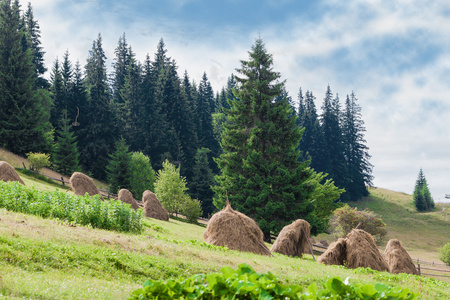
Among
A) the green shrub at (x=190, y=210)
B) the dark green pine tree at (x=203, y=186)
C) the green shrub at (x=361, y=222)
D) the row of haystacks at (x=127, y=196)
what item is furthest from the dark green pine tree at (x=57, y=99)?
the green shrub at (x=361, y=222)

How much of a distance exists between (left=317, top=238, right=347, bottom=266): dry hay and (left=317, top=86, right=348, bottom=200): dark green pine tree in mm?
60472

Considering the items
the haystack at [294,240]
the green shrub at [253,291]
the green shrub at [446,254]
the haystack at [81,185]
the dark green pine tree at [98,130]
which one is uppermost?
Answer: the dark green pine tree at [98,130]

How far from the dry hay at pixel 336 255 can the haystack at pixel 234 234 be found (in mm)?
2920

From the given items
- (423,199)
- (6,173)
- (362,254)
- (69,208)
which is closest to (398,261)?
(362,254)

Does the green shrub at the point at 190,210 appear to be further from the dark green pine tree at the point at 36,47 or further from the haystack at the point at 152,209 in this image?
the dark green pine tree at the point at 36,47

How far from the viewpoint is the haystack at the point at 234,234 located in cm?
1780

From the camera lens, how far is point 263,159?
35250mm

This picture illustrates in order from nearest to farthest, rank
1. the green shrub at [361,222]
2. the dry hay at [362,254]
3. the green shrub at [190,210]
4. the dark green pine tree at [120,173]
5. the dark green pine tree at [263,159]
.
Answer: the dry hay at [362,254] < the dark green pine tree at [263,159] < the green shrub at [361,222] < the green shrub at [190,210] < the dark green pine tree at [120,173]

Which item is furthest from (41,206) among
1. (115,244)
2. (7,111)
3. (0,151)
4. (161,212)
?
(7,111)

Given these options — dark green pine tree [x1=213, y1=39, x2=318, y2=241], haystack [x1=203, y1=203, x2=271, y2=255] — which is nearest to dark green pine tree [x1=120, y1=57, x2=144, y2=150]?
dark green pine tree [x1=213, y1=39, x2=318, y2=241]

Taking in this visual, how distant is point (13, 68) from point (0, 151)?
1180 cm

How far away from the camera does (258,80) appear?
120ft

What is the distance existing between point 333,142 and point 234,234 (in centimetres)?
6988

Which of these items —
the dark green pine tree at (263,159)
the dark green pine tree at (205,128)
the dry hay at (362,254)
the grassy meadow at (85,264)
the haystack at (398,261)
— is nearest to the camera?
the grassy meadow at (85,264)
